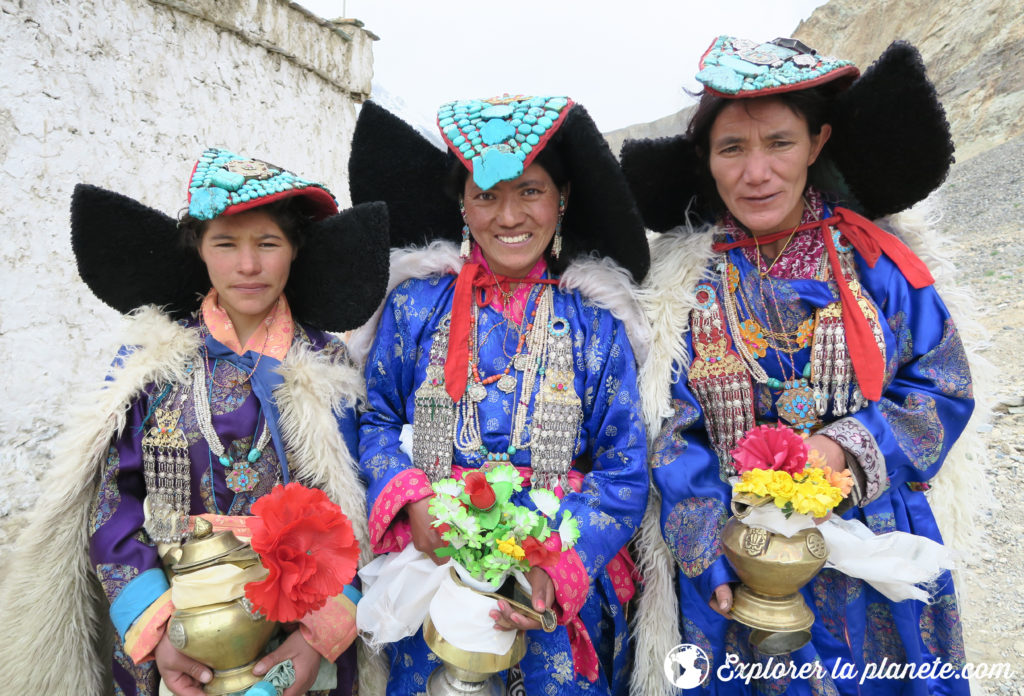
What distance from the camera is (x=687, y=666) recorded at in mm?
2318

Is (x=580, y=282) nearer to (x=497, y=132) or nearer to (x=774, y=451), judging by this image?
(x=497, y=132)

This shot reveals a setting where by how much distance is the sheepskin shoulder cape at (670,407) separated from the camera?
2391 millimetres

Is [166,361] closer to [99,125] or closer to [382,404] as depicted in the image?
[382,404]

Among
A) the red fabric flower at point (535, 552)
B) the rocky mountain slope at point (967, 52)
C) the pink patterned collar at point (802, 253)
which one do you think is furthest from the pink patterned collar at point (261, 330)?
the rocky mountain slope at point (967, 52)

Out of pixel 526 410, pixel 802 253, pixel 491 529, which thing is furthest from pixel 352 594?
pixel 802 253

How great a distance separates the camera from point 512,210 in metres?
2.34

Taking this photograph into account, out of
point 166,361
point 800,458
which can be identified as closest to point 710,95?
point 800,458

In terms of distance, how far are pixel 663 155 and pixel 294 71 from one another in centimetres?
498

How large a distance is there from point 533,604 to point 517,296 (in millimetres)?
1139

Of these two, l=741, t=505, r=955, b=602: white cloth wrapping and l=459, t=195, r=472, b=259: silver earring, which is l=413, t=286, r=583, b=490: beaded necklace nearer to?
l=459, t=195, r=472, b=259: silver earring

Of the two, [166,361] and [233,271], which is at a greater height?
[233,271]

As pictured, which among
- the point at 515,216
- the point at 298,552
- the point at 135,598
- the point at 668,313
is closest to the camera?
the point at 298,552

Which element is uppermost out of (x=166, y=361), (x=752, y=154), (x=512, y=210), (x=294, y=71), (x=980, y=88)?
(x=980, y=88)

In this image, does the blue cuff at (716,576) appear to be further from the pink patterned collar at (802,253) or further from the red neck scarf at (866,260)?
the pink patterned collar at (802,253)
